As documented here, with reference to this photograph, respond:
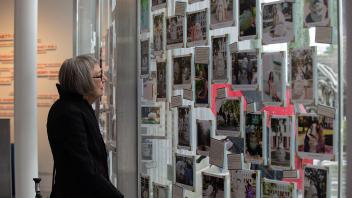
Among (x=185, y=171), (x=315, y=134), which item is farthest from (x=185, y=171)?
(x=315, y=134)

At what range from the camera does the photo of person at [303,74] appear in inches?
87.5

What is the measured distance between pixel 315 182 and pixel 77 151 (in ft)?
3.76

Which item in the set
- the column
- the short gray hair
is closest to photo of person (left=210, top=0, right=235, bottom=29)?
the short gray hair

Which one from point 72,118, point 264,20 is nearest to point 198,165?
point 72,118

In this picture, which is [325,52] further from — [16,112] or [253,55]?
[16,112]

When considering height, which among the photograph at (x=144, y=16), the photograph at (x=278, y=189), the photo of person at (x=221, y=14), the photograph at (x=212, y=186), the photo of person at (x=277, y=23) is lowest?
the photograph at (x=212, y=186)

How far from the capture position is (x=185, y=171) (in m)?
3.08

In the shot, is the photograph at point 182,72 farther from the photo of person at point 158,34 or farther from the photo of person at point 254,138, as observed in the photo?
the photo of person at point 254,138

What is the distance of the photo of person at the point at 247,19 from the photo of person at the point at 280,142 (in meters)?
0.41

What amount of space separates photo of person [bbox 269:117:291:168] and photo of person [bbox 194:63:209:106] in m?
0.53

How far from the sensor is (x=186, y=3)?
3029 mm

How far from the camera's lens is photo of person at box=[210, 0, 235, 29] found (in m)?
2.67

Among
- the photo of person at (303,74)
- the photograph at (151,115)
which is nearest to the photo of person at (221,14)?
the photo of person at (303,74)

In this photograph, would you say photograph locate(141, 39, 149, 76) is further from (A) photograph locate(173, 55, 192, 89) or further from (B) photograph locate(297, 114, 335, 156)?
(B) photograph locate(297, 114, 335, 156)
